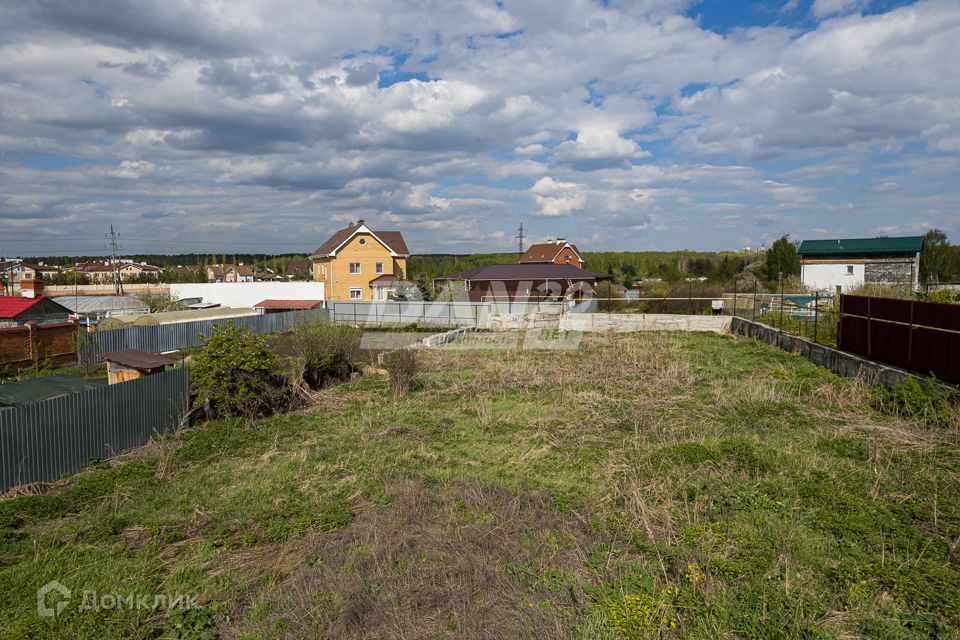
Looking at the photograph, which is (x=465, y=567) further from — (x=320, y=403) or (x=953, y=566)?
(x=320, y=403)

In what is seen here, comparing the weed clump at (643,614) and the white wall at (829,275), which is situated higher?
the white wall at (829,275)

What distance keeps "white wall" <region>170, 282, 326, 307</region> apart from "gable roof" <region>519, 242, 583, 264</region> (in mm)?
23110

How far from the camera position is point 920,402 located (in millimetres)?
9320

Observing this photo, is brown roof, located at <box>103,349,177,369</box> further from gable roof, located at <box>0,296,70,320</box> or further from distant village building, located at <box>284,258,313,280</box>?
distant village building, located at <box>284,258,313,280</box>

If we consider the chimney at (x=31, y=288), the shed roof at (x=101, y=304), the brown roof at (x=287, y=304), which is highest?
the chimney at (x=31, y=288)

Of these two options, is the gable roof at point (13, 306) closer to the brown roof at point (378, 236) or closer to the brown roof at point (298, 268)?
the brown roof at point (378, 236)

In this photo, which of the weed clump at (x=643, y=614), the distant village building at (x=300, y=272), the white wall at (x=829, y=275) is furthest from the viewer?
the distant village building at (x=300, y=272)

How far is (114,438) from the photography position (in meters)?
9.17

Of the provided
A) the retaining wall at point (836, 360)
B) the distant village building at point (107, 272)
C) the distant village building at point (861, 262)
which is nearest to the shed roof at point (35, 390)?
the retaining wall at point (836, 360)

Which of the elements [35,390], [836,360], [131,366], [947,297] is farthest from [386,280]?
[947,297]

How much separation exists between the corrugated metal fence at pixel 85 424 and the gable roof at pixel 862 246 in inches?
1712

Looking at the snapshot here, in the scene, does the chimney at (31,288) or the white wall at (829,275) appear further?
the white wall at (829,275)

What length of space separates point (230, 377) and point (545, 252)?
158ft

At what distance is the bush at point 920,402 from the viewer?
8805 mm
